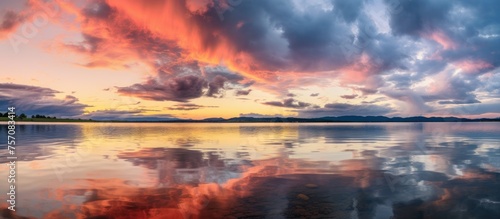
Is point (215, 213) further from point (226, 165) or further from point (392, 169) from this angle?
point (392, 169)

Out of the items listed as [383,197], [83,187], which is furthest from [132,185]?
Answer: [383,197]

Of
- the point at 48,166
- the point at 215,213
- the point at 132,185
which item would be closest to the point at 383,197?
the point at 215,213

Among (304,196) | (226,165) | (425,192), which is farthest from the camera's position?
(226,165)

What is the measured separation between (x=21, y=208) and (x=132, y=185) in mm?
5939

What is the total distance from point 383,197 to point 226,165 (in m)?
14.2

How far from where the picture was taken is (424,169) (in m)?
26.4

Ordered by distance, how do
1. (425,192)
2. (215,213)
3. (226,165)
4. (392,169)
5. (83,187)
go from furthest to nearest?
(226,165), (392,169), (83,187), (425,192), (215,213)

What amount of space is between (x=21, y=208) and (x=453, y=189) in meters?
21.0

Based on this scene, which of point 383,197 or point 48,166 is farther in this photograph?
point 48,166

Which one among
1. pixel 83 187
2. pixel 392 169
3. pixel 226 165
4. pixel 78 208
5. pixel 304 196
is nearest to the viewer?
pixel 78 208

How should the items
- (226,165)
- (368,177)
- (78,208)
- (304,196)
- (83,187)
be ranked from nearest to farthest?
(78,208) → (304,196) → (83,187) → (368,177) → (226,165)

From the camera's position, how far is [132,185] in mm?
20203

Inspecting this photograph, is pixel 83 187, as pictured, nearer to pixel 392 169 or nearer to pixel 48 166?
pixel 48 166

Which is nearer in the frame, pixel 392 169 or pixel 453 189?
pixel 453 189
